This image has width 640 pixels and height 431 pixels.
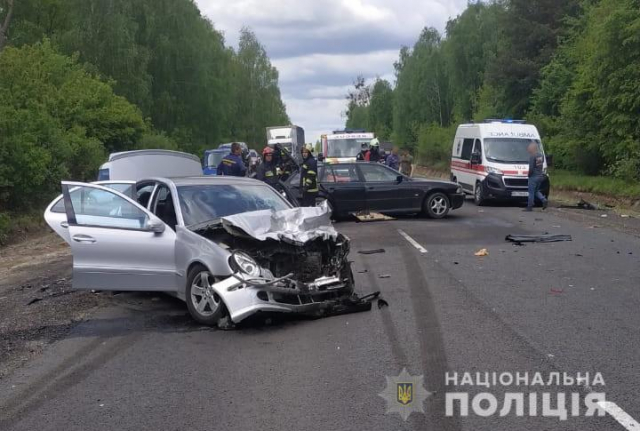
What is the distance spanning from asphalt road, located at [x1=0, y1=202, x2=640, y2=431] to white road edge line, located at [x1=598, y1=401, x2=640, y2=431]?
6 cm

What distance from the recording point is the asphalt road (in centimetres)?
505

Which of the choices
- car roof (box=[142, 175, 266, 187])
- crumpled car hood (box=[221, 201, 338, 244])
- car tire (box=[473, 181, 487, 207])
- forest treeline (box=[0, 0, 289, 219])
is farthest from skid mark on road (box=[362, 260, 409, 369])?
car tire (box=[473, 181, 487, 207])

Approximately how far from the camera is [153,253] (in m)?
8.47

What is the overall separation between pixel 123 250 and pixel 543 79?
34.0 metres

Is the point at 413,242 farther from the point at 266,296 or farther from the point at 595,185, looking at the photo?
the point at 595,185

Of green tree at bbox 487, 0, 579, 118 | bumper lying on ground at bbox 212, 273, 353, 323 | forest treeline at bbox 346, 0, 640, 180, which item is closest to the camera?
bumper lying on ground at bbox 212, 273, 353, 323

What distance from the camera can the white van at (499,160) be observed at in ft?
72.3

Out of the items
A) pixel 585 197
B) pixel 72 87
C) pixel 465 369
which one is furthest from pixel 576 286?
pixel 72 87

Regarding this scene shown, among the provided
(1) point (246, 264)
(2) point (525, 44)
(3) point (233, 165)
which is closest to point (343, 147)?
(3) point (233, 165)

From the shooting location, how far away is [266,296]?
7402 mm

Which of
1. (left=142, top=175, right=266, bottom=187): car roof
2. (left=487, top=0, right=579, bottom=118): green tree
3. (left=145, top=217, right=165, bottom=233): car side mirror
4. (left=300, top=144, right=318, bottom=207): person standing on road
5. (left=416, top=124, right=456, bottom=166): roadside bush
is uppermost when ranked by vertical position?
(left=487, top=0, right=579, bottom=118): green tree

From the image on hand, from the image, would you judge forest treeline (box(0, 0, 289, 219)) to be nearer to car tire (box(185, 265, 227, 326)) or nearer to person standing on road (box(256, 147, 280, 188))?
person standing on road (box(256, 147, 280, 188))

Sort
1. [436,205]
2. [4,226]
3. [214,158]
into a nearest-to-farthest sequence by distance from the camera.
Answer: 1. [4,226]
2. [436,205]
3. [214,158]

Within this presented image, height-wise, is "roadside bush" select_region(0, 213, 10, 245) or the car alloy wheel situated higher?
the car alloy wheel
